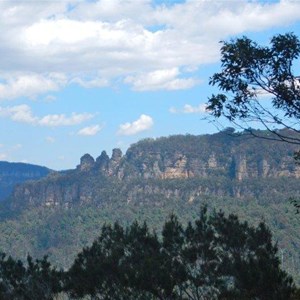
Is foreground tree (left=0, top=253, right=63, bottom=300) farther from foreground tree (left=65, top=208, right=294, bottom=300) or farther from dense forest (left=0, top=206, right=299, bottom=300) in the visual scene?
foreground tree (left=65, top=208, right=294, bottom=300)

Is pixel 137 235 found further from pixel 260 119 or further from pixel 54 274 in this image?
pixel 260 119

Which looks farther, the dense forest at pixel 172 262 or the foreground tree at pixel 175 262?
the foreground tree at pixel 175 262

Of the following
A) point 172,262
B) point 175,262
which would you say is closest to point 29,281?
point 172,262

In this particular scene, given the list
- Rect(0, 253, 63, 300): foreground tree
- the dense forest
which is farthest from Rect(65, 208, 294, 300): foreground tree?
Rect(0, 253, 63, 300): foreground tree

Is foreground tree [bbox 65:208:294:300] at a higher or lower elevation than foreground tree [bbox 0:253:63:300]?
higher

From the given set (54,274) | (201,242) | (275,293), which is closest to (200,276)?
(201,242)

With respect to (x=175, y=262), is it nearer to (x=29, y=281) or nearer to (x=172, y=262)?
(x=172, y=262)

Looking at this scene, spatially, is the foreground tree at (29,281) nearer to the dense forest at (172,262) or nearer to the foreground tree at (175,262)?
the dense forest at (172,262)

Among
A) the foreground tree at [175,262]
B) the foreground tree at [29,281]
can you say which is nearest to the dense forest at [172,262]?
the foreground tree at [175,262]

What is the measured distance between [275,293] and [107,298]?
13.9 m

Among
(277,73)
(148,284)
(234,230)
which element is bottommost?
(148,284)

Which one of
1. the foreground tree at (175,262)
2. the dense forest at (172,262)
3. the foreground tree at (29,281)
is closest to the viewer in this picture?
the dense forest at (172,262)

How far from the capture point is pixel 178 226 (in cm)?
3725

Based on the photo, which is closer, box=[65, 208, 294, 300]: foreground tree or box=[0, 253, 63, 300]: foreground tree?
box=[65, 208, 294, 300]: foreground tree
